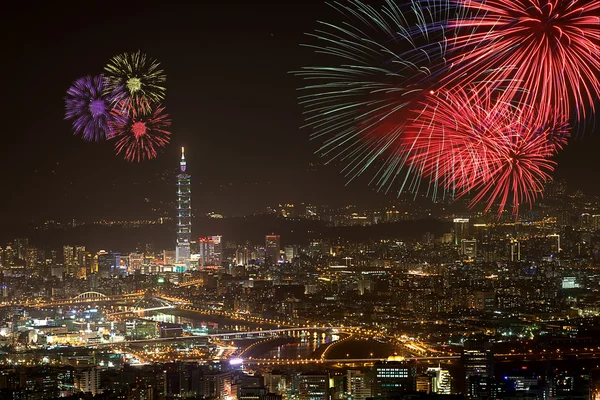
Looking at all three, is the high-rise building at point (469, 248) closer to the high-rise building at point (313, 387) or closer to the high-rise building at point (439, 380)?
the high-rise building at point (439, 380)

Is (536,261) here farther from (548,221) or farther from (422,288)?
(422,288)

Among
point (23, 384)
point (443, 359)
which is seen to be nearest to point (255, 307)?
point (443, 359)

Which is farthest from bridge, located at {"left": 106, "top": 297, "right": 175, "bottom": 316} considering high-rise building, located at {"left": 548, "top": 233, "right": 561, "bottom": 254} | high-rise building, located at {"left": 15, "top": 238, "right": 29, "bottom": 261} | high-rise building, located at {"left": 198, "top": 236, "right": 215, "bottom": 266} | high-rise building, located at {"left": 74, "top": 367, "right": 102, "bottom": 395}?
high-rise building, located at {"left": 74, "top": 367, "right": 102, "bottom": 395}

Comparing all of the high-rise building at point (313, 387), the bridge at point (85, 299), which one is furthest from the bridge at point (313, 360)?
the bridge at point (85, 299)

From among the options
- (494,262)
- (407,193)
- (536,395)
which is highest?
(407,193)

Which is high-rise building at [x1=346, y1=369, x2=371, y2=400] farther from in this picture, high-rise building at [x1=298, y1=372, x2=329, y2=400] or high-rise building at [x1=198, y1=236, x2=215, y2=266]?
high-rise building at [x1=198, y1=236, x2=215, y2=266]

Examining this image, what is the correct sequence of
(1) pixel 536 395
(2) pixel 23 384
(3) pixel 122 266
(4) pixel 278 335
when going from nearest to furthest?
1. (1) pixel 536 395
2. (2) pixel 23 384
3. (4) pixel 278 335
4. (3) pixel 122 266
